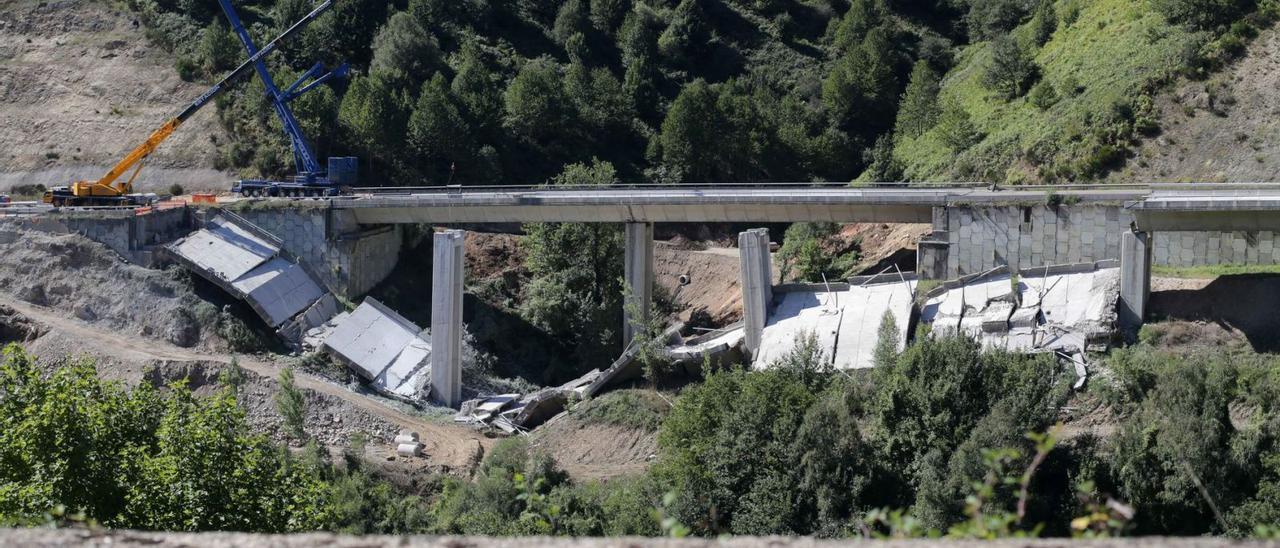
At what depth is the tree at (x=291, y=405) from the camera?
1861 inches

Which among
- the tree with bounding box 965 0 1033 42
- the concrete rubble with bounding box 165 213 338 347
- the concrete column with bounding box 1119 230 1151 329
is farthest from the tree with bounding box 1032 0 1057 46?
the concrete rubble with bounding box 165 213 338 347

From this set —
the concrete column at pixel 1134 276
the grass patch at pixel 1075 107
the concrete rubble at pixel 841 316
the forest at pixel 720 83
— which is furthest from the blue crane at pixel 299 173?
the concrete column at pixel 1134 276

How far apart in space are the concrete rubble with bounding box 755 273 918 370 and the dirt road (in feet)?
35.0

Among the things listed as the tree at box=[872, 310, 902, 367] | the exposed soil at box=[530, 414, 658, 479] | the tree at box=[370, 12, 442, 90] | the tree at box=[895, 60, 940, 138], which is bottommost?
the exposed soil at box=[530, 414, 658, 479]

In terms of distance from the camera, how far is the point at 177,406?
2984 cm

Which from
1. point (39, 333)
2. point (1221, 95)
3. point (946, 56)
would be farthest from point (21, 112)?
point (1221, 95)

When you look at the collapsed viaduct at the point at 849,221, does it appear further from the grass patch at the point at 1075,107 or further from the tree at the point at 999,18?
the tree at the point at 999,18

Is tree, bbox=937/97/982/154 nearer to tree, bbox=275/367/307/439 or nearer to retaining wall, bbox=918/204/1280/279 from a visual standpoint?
retaining wall, bbox=918/204/1280/279

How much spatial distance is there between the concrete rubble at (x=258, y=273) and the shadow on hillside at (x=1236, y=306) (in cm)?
3208

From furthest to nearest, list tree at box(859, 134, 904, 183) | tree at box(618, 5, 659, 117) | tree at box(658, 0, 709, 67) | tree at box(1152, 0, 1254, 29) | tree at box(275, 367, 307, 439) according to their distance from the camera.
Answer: tree at box(658, 0, 709, 67) < tree at box(618, 5, 659, 117) < tree at box(859, 134, 904, 183) < tree at box(1152, 0, 1254, 29) < tree at box(275, 367, 307, 439)

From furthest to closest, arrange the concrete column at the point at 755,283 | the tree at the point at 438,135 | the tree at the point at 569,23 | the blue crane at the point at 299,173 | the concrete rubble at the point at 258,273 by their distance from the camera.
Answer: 1. the tree at the point at 569,23
2. the tree at the point at 438,135
3. the blue crane at the point at 299,173
4. the concrete rubble at the point at 258,273
5. the concrete column at the point at 755,283

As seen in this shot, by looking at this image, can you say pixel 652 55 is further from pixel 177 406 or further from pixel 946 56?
pixel 177 406

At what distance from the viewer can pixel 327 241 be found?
60625 millimetres

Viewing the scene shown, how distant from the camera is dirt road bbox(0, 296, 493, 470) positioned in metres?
48.8
